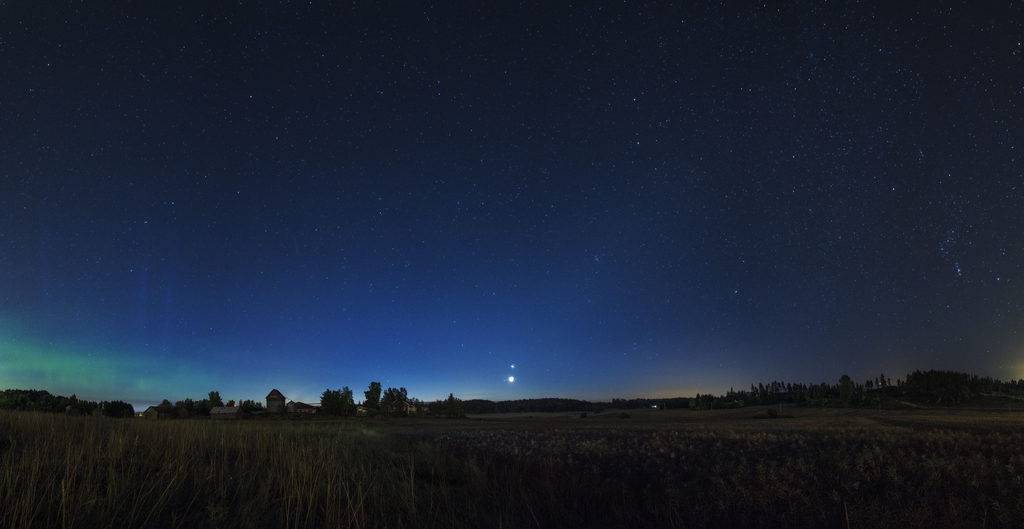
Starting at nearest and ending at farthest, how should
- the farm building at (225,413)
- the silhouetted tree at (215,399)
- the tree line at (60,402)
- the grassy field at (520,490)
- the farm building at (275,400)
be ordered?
the grassy field at (520,490), the tree line at (60,402), the farm building at (225,413), the silhouetted tree at (215,399), the farm building at (275,400)

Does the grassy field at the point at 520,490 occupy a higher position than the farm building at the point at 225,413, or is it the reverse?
the grassy field at the point at 520,490

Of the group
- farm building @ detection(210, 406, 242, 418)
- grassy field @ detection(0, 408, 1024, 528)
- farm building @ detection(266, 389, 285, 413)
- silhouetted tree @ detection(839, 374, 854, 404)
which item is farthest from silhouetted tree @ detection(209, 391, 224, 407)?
silhouetted tree @ detection(839, 374, 854, 404)

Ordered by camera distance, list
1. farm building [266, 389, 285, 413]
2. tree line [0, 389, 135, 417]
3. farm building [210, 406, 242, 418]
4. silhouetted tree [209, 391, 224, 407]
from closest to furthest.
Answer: tree line [0, 389, 135, 417], farm building [210, 406, 242, 418], silhouetted tree [209, 391, 224, 407], farm building [266, 389, 285, 413]

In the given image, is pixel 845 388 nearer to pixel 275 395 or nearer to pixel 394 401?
pixel 394 401

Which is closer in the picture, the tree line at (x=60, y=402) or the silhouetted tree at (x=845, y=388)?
the tree line at (x=60, y=402)

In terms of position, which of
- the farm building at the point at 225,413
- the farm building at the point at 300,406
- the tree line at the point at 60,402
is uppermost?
the tree line at the point at 60,402

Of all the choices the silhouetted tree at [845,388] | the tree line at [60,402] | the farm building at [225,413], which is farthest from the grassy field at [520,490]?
the silhouetted tree at [845,388]

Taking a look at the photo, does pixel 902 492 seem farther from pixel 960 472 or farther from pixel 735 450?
pixel 735 450

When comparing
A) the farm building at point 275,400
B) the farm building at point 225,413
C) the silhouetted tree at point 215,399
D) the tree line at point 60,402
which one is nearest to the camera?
the tree line at point 60,402

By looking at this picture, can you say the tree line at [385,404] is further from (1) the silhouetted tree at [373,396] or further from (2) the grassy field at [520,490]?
(2) the grassy field at [520,490]

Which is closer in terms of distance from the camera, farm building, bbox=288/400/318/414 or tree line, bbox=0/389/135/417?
tree line, bbox=0/389/135/417

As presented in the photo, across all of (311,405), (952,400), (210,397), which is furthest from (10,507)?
(952,400)

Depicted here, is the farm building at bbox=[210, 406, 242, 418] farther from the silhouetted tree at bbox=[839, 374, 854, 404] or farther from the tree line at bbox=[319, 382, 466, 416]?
the silhouetted tree at bbox=[839, 374, 854, 404]

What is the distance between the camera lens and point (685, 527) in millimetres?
6402
